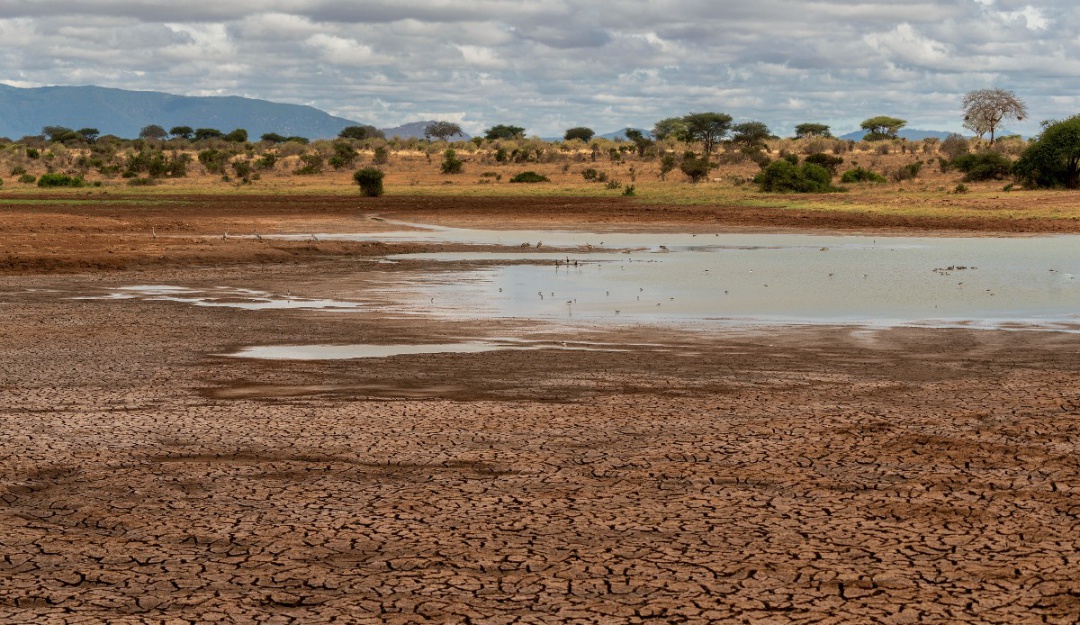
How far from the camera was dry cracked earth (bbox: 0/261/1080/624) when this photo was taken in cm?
523

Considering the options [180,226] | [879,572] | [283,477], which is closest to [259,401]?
[283,477]

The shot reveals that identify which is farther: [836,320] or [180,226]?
[180,226]

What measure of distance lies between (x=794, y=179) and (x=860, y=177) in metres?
5.98

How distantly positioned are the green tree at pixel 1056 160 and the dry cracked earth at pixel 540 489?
113ft

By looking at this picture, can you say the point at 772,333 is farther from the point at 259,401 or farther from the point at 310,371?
the point at 259,401

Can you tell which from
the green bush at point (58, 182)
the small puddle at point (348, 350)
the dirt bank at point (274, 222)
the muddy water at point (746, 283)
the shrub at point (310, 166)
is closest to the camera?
the small puddle at point (348, 350)

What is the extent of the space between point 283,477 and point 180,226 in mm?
27009

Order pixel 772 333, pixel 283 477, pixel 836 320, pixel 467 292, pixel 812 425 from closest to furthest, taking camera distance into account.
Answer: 1. pixel 283 477
2. pixel 812 425
3. pixel 772 333
4. pixel 836 320
5. pixel 467 292

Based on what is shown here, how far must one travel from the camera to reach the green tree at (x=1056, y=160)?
43178 mm

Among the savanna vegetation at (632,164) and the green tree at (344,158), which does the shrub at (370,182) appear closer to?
the savanna vegetation at (632,164)

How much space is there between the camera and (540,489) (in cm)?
691

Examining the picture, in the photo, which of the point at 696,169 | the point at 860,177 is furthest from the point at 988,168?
the point at 696,169

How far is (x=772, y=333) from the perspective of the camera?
46.4ft

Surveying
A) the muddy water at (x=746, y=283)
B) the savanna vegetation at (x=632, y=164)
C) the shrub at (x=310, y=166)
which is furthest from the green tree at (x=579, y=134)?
the muddy water at (x=746, y=283)
